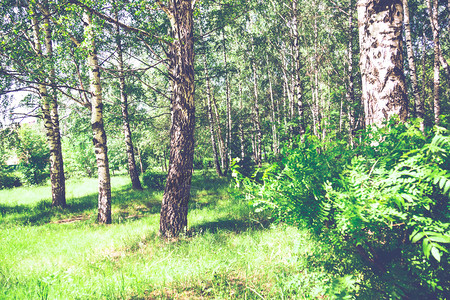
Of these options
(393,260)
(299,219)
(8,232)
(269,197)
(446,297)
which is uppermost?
(269,197)

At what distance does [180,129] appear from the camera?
4.54m

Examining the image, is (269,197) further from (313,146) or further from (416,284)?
(416,284)

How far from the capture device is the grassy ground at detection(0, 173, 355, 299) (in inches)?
70.7

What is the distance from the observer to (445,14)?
15.2 m

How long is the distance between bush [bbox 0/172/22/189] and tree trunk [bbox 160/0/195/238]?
22.3 metres

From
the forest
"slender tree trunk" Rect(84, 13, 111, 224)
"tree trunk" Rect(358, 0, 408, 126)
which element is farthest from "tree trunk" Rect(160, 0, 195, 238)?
"tree trunk" Rect(358, 0, 408, 126)

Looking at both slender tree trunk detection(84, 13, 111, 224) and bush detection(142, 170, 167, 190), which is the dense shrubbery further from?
bush detection(142, 170, 167, 190)

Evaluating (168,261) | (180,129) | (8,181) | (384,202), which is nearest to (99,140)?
(180,129)

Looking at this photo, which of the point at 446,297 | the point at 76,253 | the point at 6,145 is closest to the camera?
the point at 446,297

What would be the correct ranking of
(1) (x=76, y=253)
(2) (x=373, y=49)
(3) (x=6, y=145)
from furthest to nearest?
(3) (x=6, y=145)
(1) (x=76, y=253)
(2) (x=373, y=49)

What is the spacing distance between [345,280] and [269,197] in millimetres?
661

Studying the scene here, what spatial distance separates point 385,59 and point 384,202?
1.74 m

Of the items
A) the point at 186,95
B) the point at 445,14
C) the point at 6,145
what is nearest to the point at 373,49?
the point at 186,95

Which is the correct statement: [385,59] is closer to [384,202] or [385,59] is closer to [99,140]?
[384,202]
